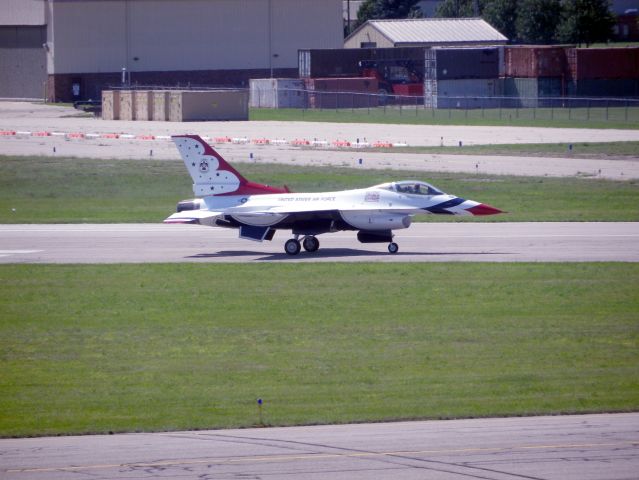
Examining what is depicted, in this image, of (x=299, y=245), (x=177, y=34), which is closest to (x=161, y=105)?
(x=177, y=34)

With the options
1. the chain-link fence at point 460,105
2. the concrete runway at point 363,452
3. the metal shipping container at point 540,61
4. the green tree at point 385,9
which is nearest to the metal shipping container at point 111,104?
the chain-link fence at point 460,105

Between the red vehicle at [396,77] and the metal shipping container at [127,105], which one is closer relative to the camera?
the metal shipping container at [127,105]

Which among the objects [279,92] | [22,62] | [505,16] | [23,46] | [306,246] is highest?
[505,16]

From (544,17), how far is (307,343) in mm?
116766

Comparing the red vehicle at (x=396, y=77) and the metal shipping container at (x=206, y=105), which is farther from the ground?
the red vehicle at (x=396, y=77)

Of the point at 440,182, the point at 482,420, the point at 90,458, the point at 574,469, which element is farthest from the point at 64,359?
the point at 440,182

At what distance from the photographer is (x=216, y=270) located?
1059 inches

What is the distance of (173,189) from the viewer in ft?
149

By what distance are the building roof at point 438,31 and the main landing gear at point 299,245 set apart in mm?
86981

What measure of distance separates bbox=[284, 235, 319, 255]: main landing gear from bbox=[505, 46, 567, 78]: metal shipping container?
7021 cm

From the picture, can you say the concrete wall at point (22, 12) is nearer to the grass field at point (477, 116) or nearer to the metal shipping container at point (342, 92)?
the grass field at point (477, 116)

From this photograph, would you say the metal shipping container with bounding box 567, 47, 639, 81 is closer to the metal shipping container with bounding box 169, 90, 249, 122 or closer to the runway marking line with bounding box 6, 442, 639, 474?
the metal shipping container with bounding box 169, 90, 249, 122

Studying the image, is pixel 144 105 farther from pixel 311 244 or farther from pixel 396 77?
pixel 311 244

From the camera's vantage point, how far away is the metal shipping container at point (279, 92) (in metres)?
98.5
